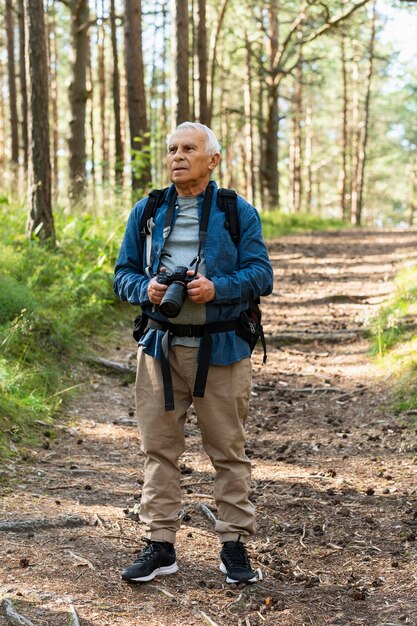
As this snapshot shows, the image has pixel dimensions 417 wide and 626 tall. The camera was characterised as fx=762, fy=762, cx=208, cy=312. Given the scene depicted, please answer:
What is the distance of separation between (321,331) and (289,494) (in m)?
4.81

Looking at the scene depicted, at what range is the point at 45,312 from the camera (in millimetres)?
7977

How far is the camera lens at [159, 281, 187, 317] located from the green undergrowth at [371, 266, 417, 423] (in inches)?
141

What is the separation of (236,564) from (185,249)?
1.60 metres

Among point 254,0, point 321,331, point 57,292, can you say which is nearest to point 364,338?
point 321,331

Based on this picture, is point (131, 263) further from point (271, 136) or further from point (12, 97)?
point (271, 136)

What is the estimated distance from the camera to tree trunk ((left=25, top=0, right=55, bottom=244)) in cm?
959

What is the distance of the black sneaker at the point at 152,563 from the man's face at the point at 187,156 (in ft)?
6.03

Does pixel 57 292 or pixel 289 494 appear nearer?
pixel 289 494

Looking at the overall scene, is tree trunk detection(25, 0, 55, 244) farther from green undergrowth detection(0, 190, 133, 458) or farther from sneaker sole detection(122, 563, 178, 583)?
sneaker sole detection(122, 563, 178, 583)

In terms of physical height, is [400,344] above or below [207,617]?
above

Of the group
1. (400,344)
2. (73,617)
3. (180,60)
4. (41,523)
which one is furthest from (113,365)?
(180,60)

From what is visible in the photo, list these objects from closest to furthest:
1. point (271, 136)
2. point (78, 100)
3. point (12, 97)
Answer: point (78, 100)
point (12, 97)
point (271, 136)

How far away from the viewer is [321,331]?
9805 mm

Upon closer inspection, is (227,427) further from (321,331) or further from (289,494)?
(321,331)
